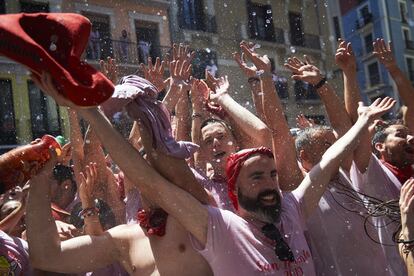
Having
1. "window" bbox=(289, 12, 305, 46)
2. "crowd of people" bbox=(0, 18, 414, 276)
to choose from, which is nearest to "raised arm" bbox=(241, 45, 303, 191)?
"crowd of people" bbox=(0, 18, 414, 276)

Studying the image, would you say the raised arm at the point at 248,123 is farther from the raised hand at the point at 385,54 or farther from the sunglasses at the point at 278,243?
the raised hand at the point at 385,54

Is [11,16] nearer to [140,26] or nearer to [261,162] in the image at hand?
[261,162]

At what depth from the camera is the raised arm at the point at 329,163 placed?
2.27m

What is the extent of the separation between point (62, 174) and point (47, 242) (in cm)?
200

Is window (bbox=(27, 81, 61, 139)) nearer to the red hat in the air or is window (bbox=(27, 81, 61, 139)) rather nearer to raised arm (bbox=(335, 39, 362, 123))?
raised arm (bbox=(335, 39, 362, 123))

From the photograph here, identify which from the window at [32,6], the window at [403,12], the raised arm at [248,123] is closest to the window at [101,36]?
the window at [32,6]

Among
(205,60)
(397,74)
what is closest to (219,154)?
(397,74)

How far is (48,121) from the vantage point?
45.8 feet

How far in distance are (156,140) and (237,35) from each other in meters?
17.6

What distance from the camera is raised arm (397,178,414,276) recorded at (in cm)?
191

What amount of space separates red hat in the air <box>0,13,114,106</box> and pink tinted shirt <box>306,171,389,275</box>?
1495 millimetres

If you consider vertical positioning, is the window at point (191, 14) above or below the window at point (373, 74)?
above

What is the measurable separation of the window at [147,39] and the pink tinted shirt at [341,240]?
14077mm

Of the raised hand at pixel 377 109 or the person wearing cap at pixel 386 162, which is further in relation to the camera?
the person wearing cap at pixel 386 162
